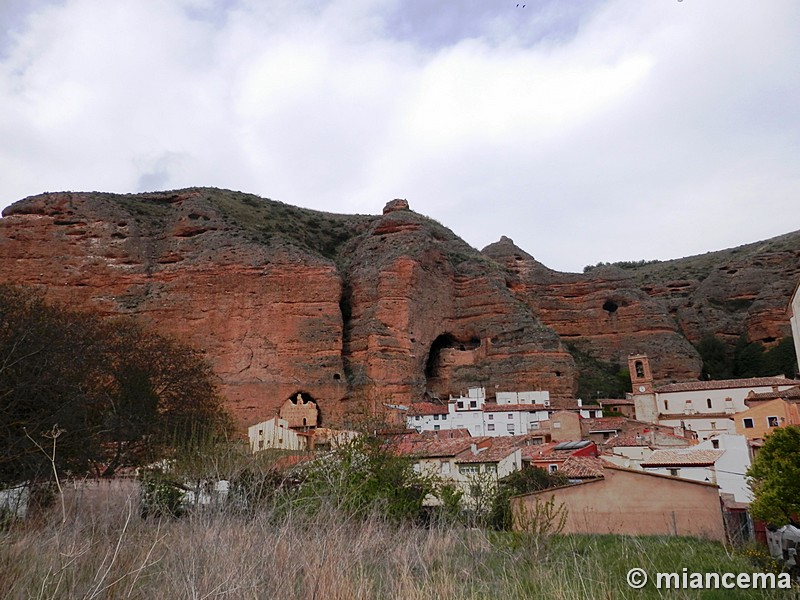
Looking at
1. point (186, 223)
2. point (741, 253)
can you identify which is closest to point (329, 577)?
point (186, 223)

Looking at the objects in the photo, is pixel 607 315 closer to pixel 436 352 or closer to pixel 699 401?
pixel 699 401

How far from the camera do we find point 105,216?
38.8 metres

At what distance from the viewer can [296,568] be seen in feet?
15.2

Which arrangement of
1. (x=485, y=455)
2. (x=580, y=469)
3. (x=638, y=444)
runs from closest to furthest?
(x=580, y=469) → (x=485, y=455) → (x=638, y=444)

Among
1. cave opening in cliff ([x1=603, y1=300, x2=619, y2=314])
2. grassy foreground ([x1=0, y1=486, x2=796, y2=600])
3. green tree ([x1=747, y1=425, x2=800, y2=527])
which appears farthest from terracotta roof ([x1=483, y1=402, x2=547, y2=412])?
grassy foreground ([x1=0, y1=486, x2=796, y2=600])

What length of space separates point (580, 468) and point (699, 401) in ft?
75.6

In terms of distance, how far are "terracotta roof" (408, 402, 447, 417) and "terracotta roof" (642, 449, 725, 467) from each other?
14809mm

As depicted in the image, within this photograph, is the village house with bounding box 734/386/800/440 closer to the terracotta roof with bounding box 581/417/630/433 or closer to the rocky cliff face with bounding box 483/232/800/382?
the terracotta roof with bounding box 581/417/630/433

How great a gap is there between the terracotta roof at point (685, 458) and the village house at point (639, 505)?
9042mm

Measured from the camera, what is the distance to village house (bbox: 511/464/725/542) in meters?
11.2

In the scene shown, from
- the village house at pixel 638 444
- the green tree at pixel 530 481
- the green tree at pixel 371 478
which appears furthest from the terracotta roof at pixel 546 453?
the green tree at pixel 371 478

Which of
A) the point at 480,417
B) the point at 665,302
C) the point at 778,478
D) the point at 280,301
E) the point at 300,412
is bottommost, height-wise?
the point at 778,478

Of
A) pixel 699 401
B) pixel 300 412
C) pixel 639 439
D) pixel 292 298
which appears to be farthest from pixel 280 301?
pixel 699 401

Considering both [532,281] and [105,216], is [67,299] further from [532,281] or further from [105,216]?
[532,281]
